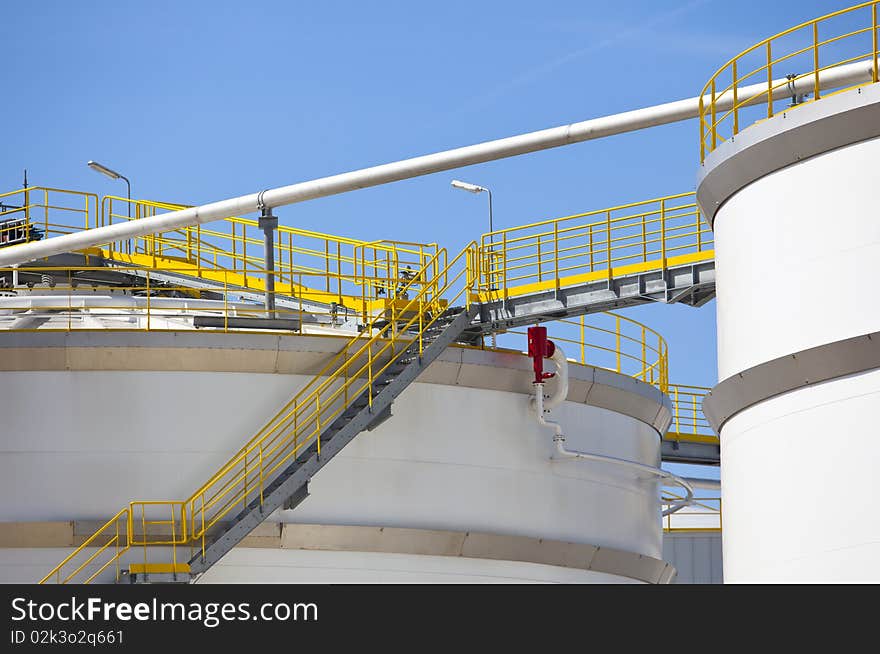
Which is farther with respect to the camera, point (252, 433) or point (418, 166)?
point (418, 166)

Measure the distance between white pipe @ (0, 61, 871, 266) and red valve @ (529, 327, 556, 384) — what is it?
3.15 meters

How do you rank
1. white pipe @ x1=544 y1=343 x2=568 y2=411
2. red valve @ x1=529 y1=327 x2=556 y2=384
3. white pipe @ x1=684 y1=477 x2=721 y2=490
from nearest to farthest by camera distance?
red valve @ x1=529 y1=327 x2=556 y2=384, white pipe @ x1=544 y1=343 x2=568 y2=411, white pipe @ x1=684 y1=477 x2=721 y2=490

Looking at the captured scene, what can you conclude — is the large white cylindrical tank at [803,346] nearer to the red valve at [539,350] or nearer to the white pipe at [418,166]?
the white pipe at [418,166]

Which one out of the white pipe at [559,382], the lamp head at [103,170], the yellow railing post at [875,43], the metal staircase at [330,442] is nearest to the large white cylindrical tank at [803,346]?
the yellow railing post at [875,43]

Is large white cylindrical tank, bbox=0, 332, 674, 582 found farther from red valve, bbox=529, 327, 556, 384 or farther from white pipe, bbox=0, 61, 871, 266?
white pipe, bbox=0, 61, 871, 266

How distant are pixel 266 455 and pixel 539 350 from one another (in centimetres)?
514

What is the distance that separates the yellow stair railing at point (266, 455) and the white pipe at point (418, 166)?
178cm

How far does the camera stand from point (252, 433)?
89.7 ft

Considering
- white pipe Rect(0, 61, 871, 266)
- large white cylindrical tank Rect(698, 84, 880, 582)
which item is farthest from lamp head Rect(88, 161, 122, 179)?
large white cylindrical tank Rect(698, 84, 880, 582)

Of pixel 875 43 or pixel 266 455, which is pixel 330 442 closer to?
pixel 266 455

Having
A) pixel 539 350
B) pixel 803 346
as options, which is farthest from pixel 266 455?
pixel 803 346

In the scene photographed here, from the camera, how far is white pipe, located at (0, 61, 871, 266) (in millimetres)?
24281

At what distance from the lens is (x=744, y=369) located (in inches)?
762
